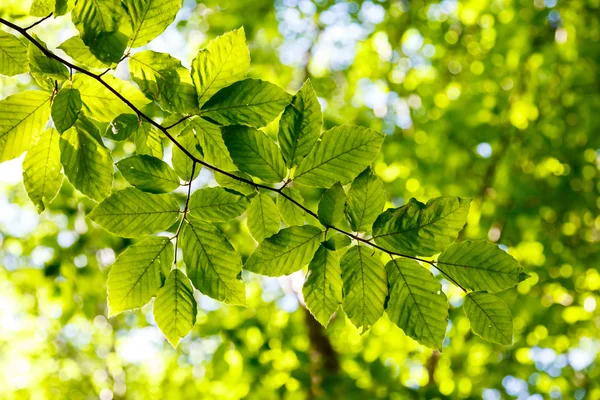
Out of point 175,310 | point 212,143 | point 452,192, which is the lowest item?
point 452,192

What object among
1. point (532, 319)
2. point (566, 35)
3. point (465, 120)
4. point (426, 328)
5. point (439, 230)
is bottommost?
point (532, 319)

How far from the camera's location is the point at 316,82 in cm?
474

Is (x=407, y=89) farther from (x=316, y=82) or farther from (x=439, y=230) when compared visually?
(x=439, y=230)

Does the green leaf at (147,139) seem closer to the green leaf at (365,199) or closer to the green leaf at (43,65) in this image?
the green leaf at (43,65)

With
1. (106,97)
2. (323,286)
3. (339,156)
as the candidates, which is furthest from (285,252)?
(106,97)

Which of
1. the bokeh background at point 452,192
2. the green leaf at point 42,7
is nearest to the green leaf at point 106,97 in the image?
the green leaf at point 42,7

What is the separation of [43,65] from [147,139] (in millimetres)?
230

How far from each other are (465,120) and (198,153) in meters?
3.11

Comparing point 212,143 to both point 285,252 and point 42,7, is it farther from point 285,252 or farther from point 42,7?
point 42,7

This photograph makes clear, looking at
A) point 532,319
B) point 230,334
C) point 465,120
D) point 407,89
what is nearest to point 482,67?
point 407,89

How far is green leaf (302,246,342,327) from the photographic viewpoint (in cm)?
85

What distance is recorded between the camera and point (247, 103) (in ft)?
2.69

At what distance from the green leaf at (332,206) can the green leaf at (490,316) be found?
0.94 ft

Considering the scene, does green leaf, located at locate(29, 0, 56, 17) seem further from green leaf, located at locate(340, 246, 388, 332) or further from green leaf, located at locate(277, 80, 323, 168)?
green leaf, located at locate(340, 246, 388, 332)
